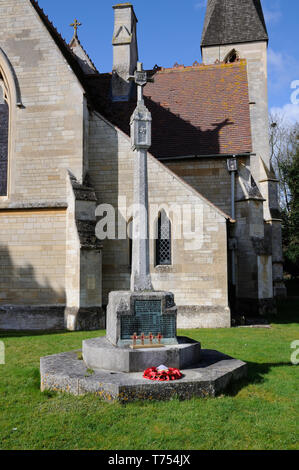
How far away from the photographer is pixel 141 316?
6906mm

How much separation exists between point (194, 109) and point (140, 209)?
12.7 m

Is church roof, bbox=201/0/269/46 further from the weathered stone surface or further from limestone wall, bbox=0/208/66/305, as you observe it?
the weathered stone surface

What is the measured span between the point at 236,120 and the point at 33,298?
11110 mm

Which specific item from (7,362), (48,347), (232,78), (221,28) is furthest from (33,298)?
(221,28)

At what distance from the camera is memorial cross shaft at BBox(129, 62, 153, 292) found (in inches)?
289

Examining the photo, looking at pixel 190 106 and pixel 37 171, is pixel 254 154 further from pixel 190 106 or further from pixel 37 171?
pixel 37 171

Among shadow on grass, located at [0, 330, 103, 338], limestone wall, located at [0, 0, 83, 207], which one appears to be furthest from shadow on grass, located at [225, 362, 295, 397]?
limestone wall, located at [0, 0, 83, 207]

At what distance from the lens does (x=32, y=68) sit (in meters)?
14.2

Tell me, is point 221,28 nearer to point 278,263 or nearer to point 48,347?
point 278,263

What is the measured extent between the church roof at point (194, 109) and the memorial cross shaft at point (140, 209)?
30.7 ft

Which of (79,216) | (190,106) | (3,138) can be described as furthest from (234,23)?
(79,216)

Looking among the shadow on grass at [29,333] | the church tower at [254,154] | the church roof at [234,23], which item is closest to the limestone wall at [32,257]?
the shadow on grass at [29,333]

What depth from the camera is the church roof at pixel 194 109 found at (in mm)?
17203

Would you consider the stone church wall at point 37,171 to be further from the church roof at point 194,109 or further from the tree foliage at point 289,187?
the tree foliage at point 289,187
